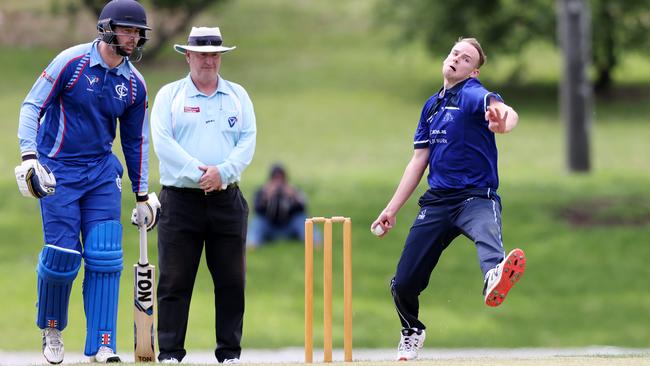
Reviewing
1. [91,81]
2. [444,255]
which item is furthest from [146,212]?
[444,255]

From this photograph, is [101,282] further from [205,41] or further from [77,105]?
[205,41]

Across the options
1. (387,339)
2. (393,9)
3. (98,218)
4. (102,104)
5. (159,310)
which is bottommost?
(387,339)

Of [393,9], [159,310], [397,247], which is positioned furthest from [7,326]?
[393,9]

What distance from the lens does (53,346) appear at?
28.0 ft

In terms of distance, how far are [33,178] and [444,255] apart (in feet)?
35.0

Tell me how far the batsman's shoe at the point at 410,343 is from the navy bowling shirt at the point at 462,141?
3.10ft

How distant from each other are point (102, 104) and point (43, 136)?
408 mm

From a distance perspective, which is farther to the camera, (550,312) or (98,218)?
(550,312)

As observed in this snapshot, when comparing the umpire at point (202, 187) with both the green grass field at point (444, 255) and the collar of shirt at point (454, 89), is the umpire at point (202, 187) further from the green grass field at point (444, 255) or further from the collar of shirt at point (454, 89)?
the green grass field at point (444, 255)

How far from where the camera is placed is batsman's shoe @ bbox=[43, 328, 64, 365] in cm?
852

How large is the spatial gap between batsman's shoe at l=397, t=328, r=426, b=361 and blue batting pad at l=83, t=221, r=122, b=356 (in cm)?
181

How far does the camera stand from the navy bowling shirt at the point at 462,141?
28.0 feet

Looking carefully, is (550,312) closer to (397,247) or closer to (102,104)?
(397,247)

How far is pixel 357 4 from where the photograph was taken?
1821 inches
